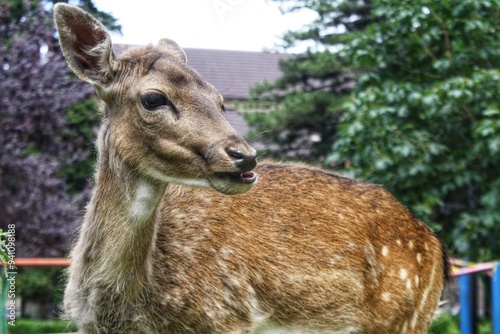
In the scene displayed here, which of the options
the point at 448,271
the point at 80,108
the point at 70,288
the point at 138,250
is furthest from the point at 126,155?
the point at 80,108

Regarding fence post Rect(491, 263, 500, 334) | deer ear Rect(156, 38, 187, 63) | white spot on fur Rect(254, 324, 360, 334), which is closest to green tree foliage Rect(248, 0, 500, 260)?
fence post Rect(491, 263, 500, 334)

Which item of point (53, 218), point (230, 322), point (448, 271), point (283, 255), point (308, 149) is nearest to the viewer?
point (230, 322)

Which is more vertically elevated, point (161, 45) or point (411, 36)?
point (161, 45)

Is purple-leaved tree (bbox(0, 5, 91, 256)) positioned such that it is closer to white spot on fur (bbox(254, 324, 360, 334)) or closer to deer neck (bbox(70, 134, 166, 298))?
white spot on fur (bbox(254, 324, 360, 334))

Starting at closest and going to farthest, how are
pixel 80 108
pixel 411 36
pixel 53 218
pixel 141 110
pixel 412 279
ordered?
1. pixel 141 110
2. pixel 412 279
3. pixel 411 36
4. pixel 53 218
5. pixel 80 108

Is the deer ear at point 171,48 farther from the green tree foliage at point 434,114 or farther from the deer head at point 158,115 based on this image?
the green tree foliage at point 434,114

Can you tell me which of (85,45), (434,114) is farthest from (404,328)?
(434,114)

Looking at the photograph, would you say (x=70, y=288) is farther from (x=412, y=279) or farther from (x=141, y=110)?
(x=412, y=279)

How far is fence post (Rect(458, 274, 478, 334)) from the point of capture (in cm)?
722

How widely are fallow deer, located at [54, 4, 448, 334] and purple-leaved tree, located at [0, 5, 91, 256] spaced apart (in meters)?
8.34

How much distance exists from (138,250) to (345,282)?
1476 millimetres

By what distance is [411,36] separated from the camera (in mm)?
9531

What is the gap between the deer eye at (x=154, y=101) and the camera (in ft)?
13.2

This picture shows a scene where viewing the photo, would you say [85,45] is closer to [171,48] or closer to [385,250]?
[171,48]
